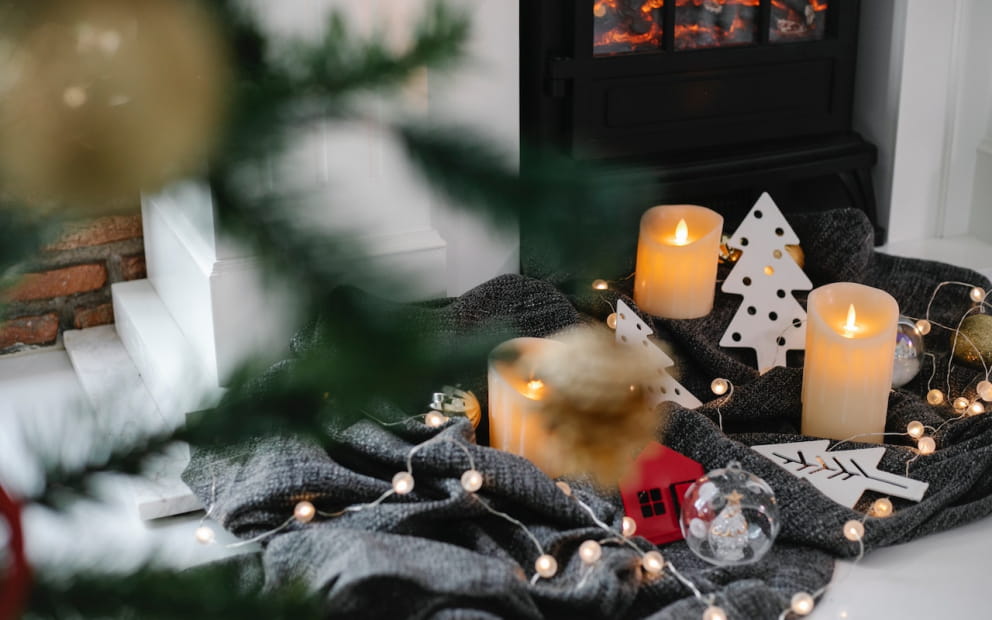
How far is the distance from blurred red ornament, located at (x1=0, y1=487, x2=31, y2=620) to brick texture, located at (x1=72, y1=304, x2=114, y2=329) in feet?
5.65

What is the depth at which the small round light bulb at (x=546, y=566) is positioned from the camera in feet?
3.76

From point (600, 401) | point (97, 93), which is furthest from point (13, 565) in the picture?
point (600, 401)

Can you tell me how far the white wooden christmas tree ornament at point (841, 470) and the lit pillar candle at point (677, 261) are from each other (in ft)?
1.11

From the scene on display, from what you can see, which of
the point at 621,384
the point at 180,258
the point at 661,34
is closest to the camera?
the point at 621,384

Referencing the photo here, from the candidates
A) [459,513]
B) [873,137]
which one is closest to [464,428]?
[459,513]

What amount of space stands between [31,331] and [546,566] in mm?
1224

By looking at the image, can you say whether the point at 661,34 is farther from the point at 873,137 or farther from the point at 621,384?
the point at 621,384

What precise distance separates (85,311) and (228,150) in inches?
70.0

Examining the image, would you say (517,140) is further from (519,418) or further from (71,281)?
(71,281)

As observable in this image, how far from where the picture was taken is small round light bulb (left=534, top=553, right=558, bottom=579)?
1147 millimetres

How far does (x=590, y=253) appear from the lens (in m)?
0.44

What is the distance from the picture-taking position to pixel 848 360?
1413 millimetres

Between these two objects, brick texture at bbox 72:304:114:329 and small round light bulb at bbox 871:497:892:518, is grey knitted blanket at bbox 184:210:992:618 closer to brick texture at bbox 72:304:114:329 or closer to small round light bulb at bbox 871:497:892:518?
small round light bulb at bbox 871:497:892:518

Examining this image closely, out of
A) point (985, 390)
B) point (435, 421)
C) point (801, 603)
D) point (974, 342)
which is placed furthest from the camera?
point (974, 342)
